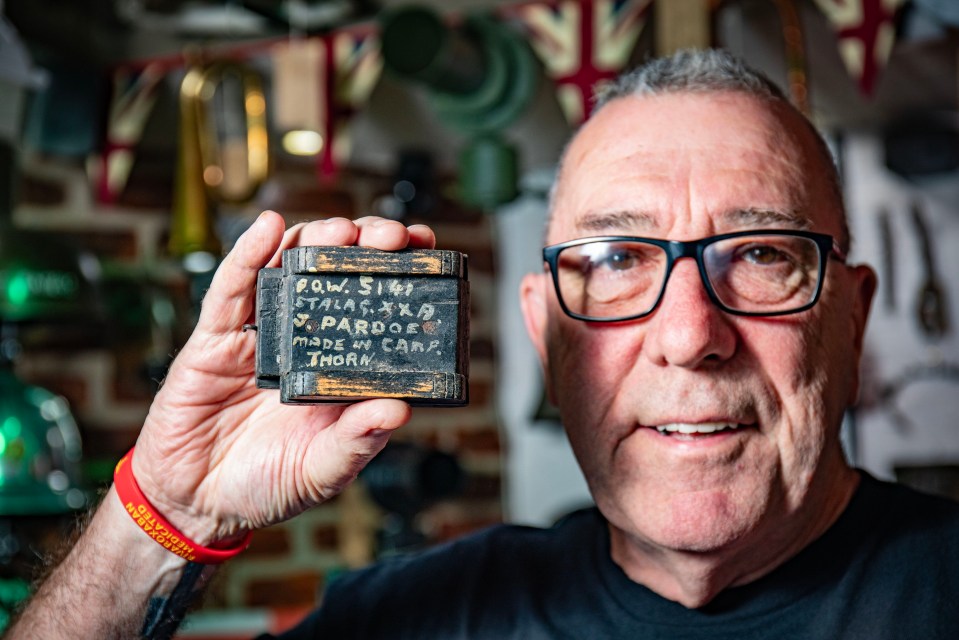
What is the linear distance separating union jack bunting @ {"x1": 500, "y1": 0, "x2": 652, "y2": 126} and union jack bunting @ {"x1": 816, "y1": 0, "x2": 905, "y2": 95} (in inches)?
11.8

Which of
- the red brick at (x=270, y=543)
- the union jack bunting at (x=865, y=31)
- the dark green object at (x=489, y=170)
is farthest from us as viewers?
the red brick at (x=270, y=543)

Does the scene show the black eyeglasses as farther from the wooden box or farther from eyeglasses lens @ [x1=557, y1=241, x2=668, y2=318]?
the wooden box

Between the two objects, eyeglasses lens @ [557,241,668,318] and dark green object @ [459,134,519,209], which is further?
dark green object @ [459,134,519,209]

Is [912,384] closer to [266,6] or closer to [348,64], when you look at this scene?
[348,64]

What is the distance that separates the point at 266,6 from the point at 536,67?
1.77 feet

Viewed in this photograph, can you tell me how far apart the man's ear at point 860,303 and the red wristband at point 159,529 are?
2.01ft

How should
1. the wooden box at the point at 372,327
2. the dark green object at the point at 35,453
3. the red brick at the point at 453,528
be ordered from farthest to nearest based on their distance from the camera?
the red brick at the point at 453,528 < the dark green object at the point at 35,453 < the wooden box at the point at 372,327

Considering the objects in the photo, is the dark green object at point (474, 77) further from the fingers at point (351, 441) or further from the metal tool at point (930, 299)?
the fingers at point (351, 441)

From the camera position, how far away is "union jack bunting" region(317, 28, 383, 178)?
2020 mm

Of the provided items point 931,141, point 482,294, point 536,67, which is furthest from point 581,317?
point 482,294

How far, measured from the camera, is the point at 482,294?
8.70 ft

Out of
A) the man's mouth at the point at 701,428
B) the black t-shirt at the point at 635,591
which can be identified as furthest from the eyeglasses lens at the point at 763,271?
the black t-shirt at the point at 635,591

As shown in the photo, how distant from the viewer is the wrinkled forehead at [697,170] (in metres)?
1.02

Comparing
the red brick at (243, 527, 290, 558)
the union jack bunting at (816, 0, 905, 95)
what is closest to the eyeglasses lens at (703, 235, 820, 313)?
the union jack bunting at (816, 0, 905, 95)
